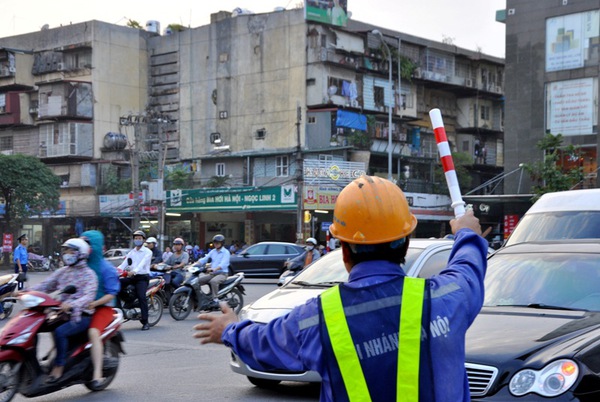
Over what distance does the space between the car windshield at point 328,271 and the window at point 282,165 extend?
3890 cm

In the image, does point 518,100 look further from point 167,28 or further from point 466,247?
point 466,247

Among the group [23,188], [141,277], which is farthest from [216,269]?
[23,188]

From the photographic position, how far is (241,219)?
4950 cm

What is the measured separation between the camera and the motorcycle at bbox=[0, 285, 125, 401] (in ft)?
25.0

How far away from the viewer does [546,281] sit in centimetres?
627

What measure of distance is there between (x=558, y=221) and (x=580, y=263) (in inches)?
193

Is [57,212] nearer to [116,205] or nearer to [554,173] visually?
[116,205]

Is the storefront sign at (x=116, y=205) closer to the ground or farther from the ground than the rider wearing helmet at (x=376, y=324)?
closer to the ground

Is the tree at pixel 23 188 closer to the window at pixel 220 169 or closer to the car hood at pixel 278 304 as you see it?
the window at pixel 220 169

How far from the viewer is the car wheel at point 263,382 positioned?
880 centimetres

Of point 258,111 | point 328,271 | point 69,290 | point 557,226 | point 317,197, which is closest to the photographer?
point 69,290

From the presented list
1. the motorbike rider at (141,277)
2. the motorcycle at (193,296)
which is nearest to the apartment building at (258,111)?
the motorcycle at (193,296)

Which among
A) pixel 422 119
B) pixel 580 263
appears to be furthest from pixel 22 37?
pixel 580 263

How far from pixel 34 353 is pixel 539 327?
15.2 ft
